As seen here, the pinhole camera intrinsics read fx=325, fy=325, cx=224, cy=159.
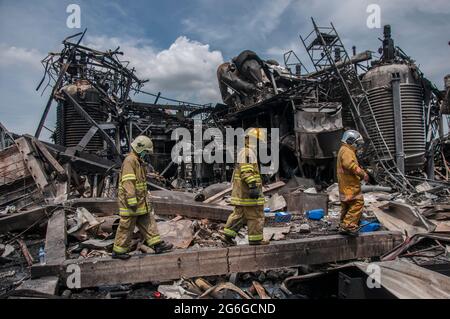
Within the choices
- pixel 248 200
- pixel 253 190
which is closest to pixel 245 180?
pixel 253 190

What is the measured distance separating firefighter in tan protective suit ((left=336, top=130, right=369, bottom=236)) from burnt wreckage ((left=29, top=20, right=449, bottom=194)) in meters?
6.85

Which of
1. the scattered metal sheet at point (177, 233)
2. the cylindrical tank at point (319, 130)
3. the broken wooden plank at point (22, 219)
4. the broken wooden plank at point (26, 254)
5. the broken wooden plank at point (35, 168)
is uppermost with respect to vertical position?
the cylindrical tank at point (319, 130)

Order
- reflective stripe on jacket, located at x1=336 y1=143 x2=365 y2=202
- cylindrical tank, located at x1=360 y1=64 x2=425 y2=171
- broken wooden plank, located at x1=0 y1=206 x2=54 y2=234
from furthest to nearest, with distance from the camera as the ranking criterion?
cylindrical tank, located at x1=360 y1=64 x2=425 y2=171, broken wooden plank, located at x1=0 y1=206 x2=54 y2=234, reflective stripe on jacket, located at x1=336 y1=143 x2=365 y2=202

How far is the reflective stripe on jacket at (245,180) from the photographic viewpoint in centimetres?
431

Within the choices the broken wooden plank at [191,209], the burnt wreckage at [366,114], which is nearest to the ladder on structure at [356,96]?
the burnt wreckage at [366,114]

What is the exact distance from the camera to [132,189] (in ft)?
13.1

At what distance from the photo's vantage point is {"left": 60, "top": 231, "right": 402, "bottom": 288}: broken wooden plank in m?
3.86

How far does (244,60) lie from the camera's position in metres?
15.2

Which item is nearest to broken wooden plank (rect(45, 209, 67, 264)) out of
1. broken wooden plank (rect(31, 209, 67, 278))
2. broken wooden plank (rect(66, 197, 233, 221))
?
broken wooden plank (rect(31, 209, 67, 278))

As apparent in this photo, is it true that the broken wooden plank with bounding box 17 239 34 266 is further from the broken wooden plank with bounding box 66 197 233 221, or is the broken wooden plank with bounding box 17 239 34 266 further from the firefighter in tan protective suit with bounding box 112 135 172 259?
the firefighter in tan protective suit with bounding box 112 135 172 259

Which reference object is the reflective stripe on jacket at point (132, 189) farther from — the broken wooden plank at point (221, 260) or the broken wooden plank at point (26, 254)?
the broken wooden plank at point (26, 254)

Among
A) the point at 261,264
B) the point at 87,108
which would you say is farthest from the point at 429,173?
the point at 87,108
